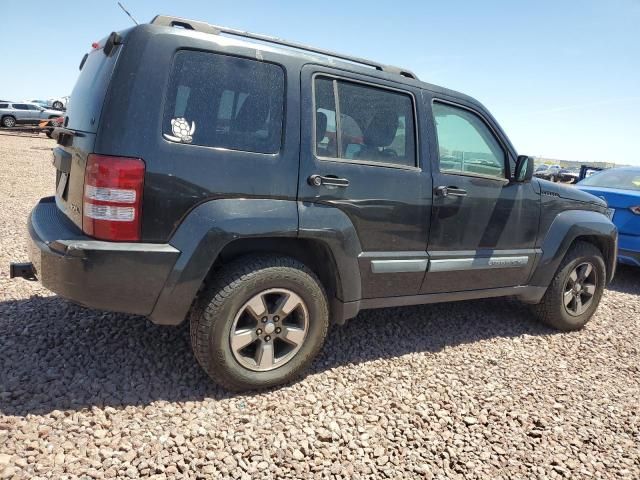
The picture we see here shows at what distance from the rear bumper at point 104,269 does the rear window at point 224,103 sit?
61 cm

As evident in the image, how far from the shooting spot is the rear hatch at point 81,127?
2230 millimetres

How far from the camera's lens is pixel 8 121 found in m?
24.6

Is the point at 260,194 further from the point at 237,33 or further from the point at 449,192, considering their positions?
the point at 449,192

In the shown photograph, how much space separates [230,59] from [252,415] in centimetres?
195

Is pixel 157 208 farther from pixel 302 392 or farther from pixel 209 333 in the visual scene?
pixel 302 392

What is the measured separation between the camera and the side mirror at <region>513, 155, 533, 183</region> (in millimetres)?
3346

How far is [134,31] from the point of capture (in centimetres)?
224

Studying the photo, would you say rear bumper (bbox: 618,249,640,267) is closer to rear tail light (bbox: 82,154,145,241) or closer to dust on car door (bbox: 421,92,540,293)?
dust on car door (bbox: 421,92,540,293)

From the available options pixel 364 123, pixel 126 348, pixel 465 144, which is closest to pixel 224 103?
pixel 364 123

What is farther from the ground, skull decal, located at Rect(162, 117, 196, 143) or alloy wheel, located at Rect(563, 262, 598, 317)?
skull decal, located at Rect(162, 117, 196, 143)

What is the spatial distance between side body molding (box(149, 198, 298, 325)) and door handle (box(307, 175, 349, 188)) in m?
0.28

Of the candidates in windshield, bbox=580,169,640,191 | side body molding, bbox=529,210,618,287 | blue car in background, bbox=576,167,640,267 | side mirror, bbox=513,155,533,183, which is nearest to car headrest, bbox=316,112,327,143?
side mirror, bbox=513,155,533,183

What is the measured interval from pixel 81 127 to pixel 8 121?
28.3 meters

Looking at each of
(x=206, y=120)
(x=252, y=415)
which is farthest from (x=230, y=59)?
(x=252, y=415)
